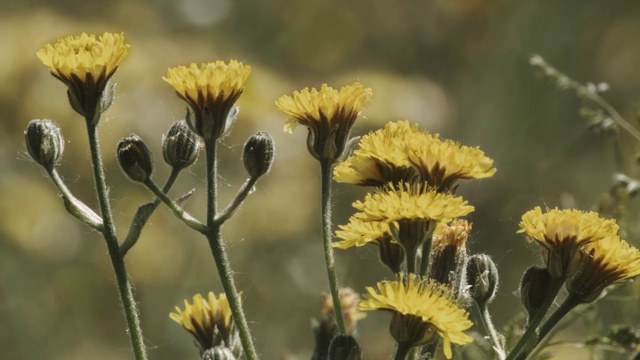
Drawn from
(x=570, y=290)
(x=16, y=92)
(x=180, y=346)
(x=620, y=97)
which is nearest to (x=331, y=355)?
(x=570, y=290)

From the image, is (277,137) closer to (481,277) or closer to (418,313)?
(481,277)

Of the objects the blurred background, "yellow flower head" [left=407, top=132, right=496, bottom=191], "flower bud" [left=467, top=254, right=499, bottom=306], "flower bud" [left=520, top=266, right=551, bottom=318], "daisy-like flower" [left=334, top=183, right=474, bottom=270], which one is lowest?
"flower bud" [left=520, top=266, right=551, bottom=318]

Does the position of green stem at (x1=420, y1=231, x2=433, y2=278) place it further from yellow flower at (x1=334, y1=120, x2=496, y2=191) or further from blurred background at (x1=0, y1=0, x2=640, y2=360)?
blurred background at (x1=0, y1=0, x2=640, y2=360)

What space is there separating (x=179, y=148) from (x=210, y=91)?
0.08 m

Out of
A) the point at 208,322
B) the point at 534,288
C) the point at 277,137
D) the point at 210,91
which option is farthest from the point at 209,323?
the point at 277,137

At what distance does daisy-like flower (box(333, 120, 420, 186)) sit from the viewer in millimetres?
1094

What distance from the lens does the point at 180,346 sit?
243cm

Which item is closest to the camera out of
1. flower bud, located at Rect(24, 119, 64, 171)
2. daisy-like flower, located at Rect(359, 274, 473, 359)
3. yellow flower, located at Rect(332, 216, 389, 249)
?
daisy-like flower, located at Rect(359, 274, 473, 359)

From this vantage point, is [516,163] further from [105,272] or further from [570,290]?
[570,290]

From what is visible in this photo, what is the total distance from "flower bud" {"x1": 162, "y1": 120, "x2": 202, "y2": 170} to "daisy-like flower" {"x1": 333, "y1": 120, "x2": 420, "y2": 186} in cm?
16

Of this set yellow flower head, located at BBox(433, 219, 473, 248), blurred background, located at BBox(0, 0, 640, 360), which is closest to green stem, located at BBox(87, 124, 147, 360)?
yellow flower head, located at BBox(433, 219, 473, 248)

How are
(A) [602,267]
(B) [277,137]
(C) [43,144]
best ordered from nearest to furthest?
(A) [602,267] → (C) [43,144] → (B) [277,137]

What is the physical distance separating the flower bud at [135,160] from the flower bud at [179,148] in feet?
0.13

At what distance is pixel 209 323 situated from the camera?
4.01 feet
